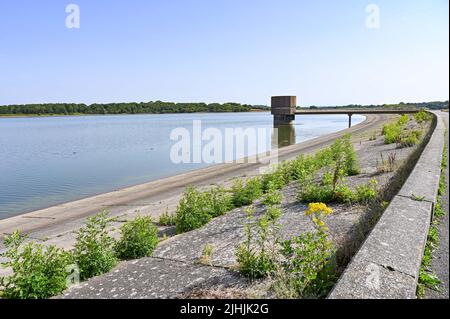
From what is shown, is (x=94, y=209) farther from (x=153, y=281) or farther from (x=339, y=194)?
(x=339, y=194)

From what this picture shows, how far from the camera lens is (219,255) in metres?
6.24

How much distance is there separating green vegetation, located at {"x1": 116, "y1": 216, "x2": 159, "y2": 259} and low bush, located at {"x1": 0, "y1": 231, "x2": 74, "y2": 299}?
1280 millimetres

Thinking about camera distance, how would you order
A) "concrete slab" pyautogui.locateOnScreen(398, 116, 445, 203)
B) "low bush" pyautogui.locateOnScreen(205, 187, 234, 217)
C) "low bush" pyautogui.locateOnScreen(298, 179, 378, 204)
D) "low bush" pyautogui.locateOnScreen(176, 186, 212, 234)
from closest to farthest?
1. "concrete slab" pyautogui.locateOnScreen(398, 116, 445, 203)
2. "low bush" pyautogui.locateOnScreen(298, 179, 378, 204)
3. "low bush" pyautogui.locateOnScreen(176, 186, 212, 234)
4. "low bush" pyautogui.locateOnScreen(205, 187, 234, 217)

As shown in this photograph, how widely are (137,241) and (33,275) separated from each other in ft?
6.95

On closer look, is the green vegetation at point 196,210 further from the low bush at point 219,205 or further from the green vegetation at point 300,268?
the green vegetation at point 300,268

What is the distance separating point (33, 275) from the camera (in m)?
5.17

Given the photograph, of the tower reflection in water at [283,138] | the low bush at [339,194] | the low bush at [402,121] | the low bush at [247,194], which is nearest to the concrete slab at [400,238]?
the low bush at [339,194]

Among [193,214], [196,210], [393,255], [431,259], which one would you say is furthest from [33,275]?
[431,259]

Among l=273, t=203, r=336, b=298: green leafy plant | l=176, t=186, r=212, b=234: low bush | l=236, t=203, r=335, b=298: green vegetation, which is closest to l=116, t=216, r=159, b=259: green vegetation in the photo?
l=176, t=186, r=212, b=234: low bush

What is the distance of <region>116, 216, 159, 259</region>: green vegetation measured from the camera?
Result: 270 inches

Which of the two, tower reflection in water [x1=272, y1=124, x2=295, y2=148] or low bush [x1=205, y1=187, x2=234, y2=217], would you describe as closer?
low bush [x1=205, y1=187, x2=234, y2=217]

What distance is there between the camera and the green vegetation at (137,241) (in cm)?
686

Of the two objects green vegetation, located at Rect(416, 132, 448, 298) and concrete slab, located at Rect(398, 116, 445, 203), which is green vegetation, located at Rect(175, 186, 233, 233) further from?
green vegetation, located at Rect(416, 132, 448, 298)

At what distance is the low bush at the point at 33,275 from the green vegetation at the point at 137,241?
1.28 metres
